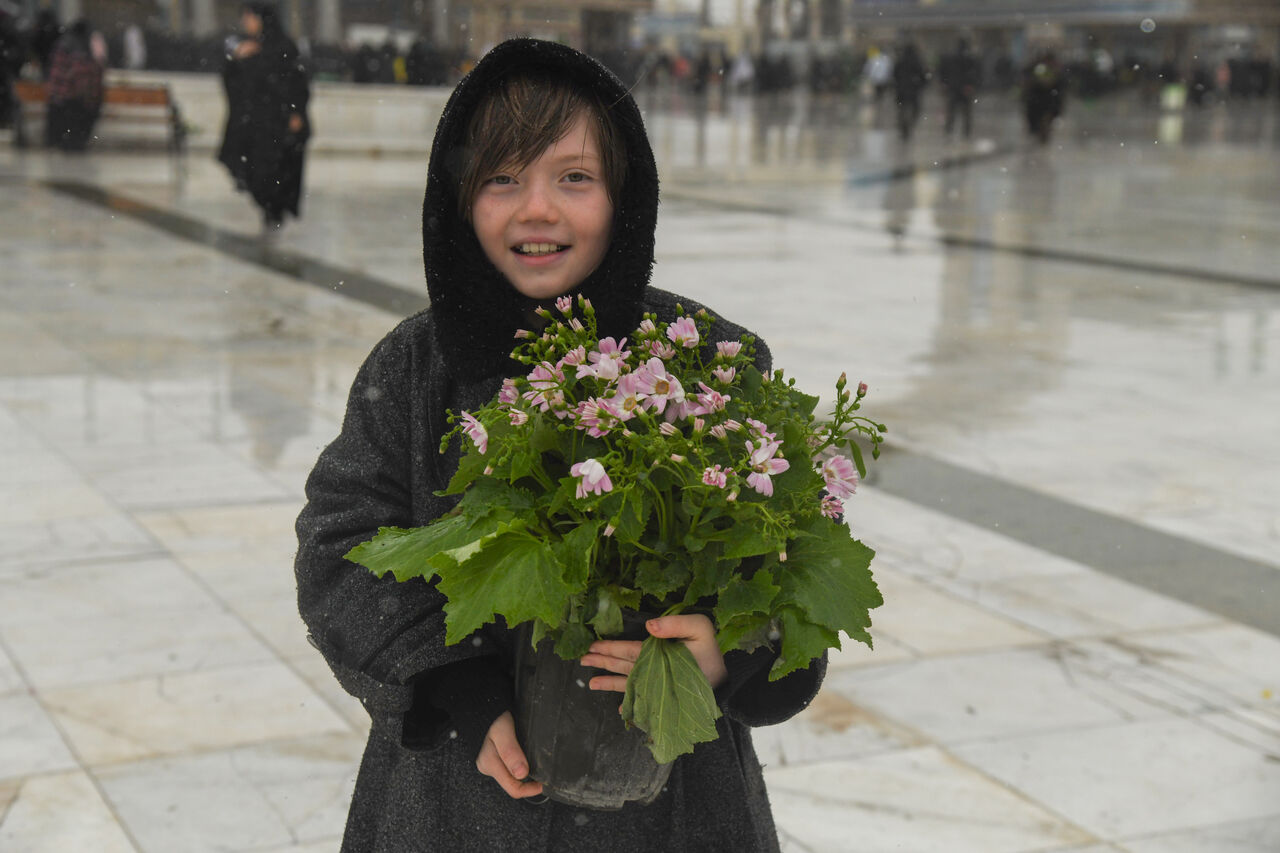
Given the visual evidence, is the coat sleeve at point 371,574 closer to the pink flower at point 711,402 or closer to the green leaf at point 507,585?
the green leaf at point 507,585

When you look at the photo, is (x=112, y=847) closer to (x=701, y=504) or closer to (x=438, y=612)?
(x=438, y=612)

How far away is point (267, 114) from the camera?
42.7 ft

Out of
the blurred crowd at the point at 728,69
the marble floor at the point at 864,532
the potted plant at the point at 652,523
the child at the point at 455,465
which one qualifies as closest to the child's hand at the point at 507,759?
the child at the point at 455,465

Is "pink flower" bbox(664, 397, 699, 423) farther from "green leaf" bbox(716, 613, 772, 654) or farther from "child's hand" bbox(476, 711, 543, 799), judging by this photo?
"child's hand" bbox(476, 711, 543, 799)

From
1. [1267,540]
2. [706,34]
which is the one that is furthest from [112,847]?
[706,34]

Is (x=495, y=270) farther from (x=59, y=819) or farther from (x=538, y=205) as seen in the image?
(x=59, y=819)

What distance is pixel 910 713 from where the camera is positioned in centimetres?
398

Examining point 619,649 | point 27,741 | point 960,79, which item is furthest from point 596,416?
point 960,79

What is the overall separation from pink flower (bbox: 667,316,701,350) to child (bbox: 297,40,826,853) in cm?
28

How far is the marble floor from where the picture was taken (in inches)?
139

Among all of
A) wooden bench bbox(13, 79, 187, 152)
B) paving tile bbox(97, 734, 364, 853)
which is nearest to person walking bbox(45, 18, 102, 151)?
wooden bench bbox(13, 79, 187, 152)

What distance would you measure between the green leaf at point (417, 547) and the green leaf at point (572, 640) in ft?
0.42

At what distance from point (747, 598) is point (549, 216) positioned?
0.53 m

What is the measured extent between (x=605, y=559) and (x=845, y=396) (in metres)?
0.29
